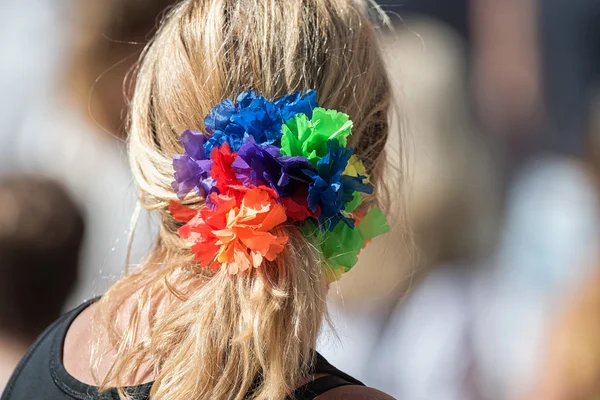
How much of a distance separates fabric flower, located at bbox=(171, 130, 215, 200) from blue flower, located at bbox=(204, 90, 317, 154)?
0.7 inches

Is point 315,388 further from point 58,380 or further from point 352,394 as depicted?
point 58,380

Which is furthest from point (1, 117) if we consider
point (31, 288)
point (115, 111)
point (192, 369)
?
point (192, 369)

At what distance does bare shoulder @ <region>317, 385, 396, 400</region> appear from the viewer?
1039mm

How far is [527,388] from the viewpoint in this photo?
2.59 m

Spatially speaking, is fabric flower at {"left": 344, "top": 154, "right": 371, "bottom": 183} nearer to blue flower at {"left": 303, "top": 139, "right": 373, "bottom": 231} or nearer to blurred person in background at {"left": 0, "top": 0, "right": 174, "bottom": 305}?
blue flower at {"left": 303, "top": 139, "right": 373, "bottom": 231}

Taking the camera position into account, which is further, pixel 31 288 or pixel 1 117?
pixel 1 117

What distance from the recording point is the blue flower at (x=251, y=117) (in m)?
1.09

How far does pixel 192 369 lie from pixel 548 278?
221 cm

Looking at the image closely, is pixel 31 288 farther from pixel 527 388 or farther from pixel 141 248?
pixel 527 388

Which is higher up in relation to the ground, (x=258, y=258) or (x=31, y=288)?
(x=258, y=258)

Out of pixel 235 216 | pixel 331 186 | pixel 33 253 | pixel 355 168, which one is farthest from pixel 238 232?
pixel 33 253

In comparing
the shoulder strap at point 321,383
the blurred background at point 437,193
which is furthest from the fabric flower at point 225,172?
the blurred background at point 437,193

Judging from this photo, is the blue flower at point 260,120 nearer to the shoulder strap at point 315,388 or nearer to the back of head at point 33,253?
the shoulder strap at point 315,388

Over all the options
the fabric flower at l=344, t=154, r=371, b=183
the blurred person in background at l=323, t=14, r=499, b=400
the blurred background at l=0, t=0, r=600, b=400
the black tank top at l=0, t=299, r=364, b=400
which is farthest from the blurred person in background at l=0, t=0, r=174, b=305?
the fabric flower at l=344, t=154, r=371, b=183
